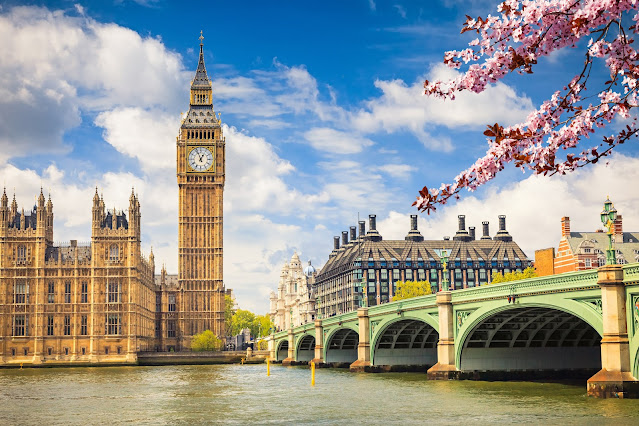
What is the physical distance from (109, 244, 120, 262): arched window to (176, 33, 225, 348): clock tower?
26.8 m

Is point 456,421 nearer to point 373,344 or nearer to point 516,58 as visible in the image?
point 516,58

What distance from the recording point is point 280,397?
52031 mm

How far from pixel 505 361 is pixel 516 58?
172 feet

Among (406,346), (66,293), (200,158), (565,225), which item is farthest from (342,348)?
(200,158)

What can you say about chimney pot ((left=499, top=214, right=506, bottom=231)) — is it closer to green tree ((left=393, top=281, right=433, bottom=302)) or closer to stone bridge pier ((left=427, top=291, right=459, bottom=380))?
green tree ((left=393, top=281, right=433, bottom=302))

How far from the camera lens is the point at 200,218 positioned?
15962 cm

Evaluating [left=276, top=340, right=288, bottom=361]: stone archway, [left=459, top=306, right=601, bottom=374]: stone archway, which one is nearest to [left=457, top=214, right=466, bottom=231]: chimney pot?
[left=276, top=340, right=288, bottom=361]: stone archway

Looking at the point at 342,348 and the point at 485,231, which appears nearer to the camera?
the point at 342,348

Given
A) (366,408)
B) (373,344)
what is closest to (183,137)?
(373,344)

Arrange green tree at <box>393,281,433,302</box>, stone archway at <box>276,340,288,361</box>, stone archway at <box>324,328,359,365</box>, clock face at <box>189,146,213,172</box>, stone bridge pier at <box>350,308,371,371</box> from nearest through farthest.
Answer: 1. stone bridge pier at <box>350,308,371,371</box>
2. stone archway at <box>324,328,359,365</box>
3. stone archway at <box>276,340,288,361</box>
4. green tree at <box>393,281,433,302</box>
5. clock face at <box>189,146,213,172</box>

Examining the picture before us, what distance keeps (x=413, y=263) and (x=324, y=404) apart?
12107 centimetres

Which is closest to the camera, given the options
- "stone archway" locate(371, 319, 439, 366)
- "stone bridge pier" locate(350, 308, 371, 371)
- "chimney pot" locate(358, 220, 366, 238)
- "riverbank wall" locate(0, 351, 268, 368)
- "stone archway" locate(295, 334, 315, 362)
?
"stone archway" locate(371, 319, 439, 366)

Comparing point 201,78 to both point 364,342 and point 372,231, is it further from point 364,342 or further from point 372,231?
point 364,342

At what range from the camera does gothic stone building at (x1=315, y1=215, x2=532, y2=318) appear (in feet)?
534
